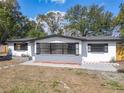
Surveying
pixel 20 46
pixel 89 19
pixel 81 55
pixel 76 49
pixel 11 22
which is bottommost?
pixel 81 55

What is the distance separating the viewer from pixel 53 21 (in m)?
55.7

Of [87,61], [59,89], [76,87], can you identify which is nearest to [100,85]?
[76,87]

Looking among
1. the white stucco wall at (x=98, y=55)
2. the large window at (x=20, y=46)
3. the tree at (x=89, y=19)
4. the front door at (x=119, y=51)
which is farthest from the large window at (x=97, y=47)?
the tree at (x=89, y=19)

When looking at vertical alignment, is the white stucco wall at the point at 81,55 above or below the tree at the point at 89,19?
below

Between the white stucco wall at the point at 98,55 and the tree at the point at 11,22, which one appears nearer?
the white stucco wall at the point at 98,55

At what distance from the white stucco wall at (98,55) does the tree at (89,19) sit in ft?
70.5

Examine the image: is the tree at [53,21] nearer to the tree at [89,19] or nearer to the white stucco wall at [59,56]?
the tree at [89,19]

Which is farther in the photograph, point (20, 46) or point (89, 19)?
point (89, 19)

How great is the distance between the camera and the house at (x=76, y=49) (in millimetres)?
24297

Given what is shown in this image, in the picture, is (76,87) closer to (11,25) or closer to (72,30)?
(11,25)

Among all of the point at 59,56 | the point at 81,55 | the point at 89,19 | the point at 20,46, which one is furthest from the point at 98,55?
the point at 89,19

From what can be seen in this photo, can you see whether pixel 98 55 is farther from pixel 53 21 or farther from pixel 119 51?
pixel 53 21

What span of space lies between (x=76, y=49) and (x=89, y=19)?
24411 millimetres

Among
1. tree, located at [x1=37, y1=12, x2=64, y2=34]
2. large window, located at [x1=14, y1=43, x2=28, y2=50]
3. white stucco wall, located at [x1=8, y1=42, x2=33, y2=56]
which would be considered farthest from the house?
tree, located at [x1=37, y1=12, x2=64, y2=34]
